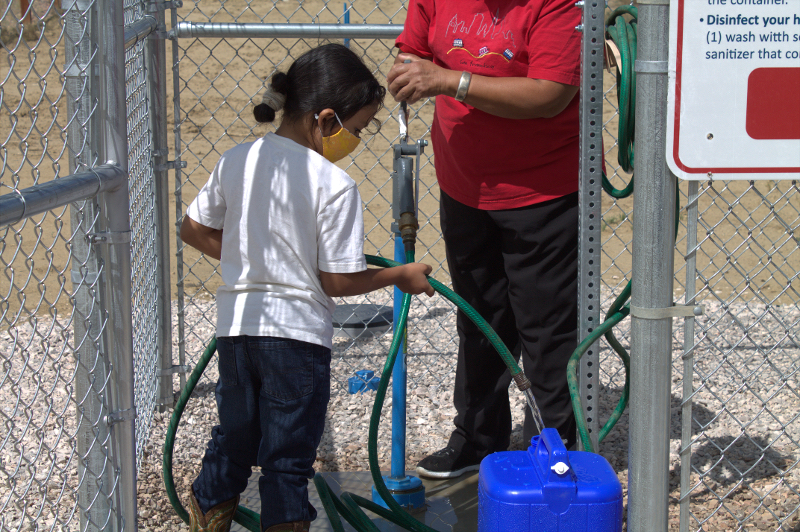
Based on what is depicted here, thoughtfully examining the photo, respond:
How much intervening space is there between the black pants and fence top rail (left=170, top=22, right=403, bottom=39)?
94 centimetres

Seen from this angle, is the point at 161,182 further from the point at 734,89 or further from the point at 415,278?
the point at 734,89

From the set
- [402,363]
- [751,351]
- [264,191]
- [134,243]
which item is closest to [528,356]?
[402,363]

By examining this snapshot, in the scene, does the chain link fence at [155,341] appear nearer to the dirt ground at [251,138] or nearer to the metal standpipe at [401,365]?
the dirt ground at [251,138]

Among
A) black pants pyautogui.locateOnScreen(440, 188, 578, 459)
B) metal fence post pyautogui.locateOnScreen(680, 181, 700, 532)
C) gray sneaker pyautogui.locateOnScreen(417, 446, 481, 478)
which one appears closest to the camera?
metal fence post pyautogui.locateOnScreen(680, 181, 700, 532)

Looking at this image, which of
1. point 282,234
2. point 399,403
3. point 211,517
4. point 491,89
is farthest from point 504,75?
point 211,517

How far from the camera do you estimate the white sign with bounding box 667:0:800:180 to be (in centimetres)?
160

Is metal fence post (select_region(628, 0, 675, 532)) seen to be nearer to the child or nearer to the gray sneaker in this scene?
the child

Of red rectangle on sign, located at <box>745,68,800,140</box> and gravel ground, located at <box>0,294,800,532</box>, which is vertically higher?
red rectangle on sign, located at <box>745,68,800,140</box>

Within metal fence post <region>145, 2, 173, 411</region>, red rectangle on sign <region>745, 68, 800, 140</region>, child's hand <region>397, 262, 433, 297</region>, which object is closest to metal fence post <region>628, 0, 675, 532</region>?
red rectangle on sign <region>745, 68, 800, 140</region>

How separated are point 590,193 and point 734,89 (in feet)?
2.12

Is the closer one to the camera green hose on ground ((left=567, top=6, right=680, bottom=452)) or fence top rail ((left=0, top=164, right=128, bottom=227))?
fence top rail ((left=0, top=164, right=128, bottom=227))

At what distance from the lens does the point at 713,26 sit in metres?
1.60

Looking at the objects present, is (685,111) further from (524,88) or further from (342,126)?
(342,126)

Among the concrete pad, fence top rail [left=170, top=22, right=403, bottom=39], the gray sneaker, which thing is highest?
fence top rail [left=170, top=22, right=403, bottom=39]
